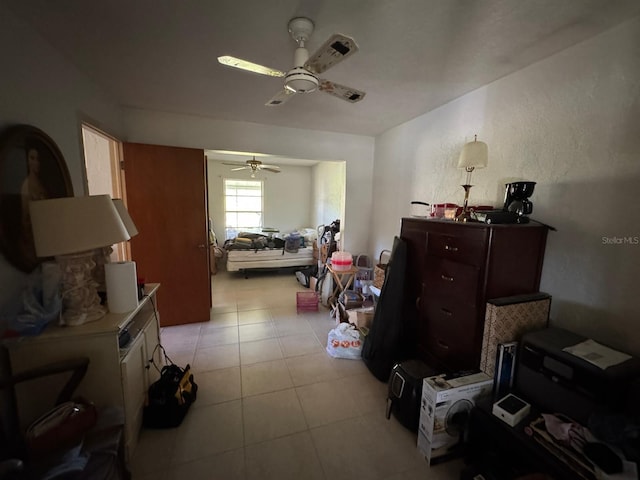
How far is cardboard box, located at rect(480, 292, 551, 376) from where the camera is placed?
1.51m

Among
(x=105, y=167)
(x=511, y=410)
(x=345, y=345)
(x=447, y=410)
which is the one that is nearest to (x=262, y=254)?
(x=105, y=167)

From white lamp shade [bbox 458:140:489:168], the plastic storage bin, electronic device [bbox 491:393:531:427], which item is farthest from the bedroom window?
electronic device [bbox 491:393:531:427]

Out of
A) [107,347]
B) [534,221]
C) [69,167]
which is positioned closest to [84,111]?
[69,167]

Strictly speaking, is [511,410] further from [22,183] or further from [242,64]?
[22,183]

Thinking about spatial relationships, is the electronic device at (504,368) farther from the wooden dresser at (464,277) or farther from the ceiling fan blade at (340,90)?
the ceiling fan blade at (340,90)

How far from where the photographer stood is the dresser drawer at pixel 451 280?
5.32ft

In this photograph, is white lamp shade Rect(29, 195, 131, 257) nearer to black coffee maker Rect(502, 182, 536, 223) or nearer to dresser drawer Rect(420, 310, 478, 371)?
dresser drawer Rect(420, 310, 478, 371)

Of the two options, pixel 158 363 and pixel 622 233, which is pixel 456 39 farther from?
pixel 158 363

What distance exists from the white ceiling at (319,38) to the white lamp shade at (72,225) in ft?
3.39

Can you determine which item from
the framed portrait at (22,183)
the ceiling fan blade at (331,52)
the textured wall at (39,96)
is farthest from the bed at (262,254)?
the ceiling fan blade at (331,52)

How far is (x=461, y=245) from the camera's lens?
169 centimetres

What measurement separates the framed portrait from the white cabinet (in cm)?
46

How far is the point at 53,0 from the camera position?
130 centimetres

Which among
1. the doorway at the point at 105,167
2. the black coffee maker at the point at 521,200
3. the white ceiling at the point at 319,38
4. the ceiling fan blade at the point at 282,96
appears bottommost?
the black coffee maker at the point at 521,200
